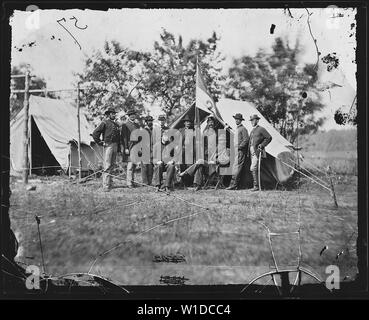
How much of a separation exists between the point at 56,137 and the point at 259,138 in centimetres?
183

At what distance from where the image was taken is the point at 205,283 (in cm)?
347

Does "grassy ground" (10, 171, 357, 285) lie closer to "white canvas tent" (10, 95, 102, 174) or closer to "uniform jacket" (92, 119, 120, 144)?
"white canvas tent" (10, 95, 102, 174)

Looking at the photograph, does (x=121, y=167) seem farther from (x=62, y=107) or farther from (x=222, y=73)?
(x=222, y=73)

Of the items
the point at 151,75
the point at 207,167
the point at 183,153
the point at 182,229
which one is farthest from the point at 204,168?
the point at 151,75

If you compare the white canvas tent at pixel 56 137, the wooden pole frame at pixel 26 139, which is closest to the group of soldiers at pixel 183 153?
the white canvas tent at pixel 56 137

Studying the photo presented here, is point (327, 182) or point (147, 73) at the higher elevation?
point (147, 73)

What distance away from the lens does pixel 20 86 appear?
3.63 meters

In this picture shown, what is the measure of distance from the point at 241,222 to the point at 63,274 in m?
1.59

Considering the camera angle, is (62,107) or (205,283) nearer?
(205,283)

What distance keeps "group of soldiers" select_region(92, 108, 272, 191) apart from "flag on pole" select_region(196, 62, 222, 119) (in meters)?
0.08

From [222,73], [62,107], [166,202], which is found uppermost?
[222,73]

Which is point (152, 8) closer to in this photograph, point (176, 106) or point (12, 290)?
point (176, 106)

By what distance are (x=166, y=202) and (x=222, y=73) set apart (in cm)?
124

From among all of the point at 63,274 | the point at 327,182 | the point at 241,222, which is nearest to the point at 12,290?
the point at 63,274
